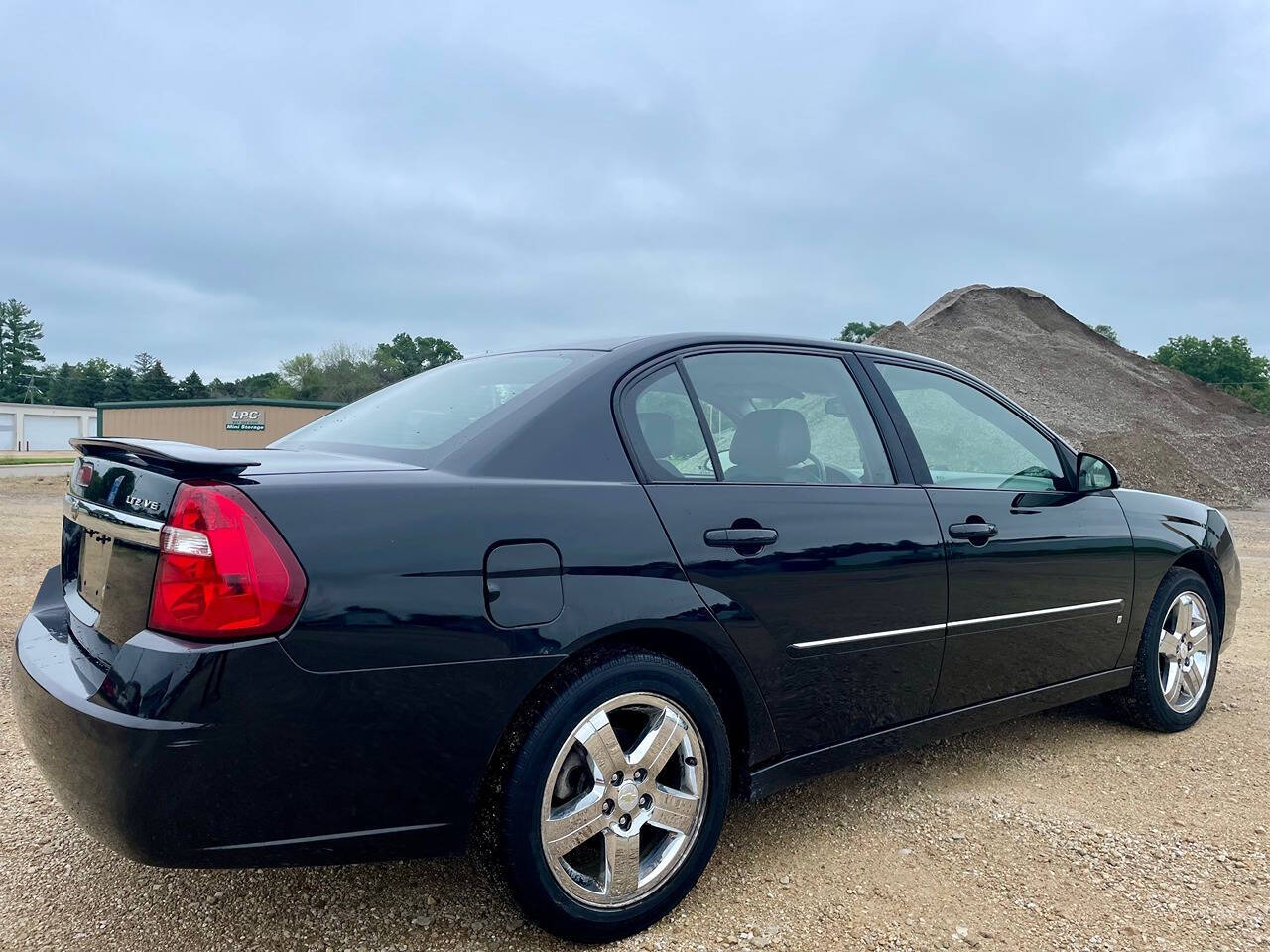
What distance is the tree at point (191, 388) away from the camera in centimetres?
8688

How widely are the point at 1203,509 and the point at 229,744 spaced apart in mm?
4278

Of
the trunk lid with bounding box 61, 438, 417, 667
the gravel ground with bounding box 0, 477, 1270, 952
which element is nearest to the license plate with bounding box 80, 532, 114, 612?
the trunk lid with bounding box 61, 438, 417, 667

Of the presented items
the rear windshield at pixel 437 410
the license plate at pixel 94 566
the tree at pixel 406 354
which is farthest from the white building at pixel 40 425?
the license plate at pixel 94 566

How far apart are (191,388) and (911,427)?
96.1m

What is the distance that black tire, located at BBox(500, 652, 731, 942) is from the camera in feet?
6.61

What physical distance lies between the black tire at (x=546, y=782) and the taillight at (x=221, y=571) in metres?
0.64

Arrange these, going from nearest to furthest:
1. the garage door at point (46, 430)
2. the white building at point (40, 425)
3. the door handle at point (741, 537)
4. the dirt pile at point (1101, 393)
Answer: the door handle at point (741, 537) < the dirt pile at point (1101, 393) < the white building at point (40, 425) < the garage door at point (46, 430)

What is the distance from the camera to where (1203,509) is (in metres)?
4.18

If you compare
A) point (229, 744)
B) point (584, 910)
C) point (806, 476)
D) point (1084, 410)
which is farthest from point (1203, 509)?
point (1084, 410)

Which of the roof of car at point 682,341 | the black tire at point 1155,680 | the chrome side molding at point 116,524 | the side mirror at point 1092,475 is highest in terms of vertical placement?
the roof of car at point 682,341

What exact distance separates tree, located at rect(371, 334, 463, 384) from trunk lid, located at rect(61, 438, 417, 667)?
81855mm

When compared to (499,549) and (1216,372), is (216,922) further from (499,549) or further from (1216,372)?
(1216,372)

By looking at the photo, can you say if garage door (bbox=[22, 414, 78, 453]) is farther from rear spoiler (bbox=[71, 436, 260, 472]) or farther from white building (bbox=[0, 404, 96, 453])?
rear spoiler (bbox=[71, 436, 260, 472])

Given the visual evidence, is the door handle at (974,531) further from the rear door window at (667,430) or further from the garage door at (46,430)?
the garage door at (46,430)
